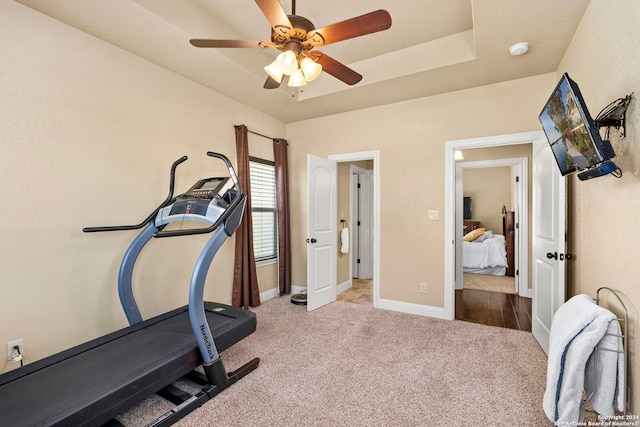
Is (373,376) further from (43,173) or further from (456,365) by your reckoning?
(43,173)

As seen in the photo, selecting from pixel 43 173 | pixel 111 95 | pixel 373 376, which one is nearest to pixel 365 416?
pixel 373 376

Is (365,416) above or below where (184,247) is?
below

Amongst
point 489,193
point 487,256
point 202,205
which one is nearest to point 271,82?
point 202,205

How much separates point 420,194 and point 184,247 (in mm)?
2770

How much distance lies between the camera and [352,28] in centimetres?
164

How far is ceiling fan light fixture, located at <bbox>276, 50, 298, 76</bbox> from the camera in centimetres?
182

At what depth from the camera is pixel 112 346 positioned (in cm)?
200

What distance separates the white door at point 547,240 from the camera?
2.36 meters

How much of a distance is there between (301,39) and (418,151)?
2.29m

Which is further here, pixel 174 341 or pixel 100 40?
pixel 100 40

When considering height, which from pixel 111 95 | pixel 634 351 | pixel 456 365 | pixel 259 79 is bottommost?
pixel 456 365

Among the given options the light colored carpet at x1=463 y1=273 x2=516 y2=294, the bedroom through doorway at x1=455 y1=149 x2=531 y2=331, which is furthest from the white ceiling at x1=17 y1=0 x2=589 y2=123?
the light colored carpet at x1=463 y1=273 x2=516 y2=294

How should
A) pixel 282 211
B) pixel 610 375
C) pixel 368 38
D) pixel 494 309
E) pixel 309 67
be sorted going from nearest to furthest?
pixel 610 375
pixel 309 67
pixel 368 38
pixel 494 309
pixel 282 211

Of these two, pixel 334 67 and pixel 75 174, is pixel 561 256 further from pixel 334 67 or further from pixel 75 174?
pixel 75 174
